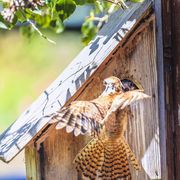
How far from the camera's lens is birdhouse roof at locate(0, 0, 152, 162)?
5.21 ft

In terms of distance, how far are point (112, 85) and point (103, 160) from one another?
17 cm

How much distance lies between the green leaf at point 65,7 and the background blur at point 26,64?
138 inches

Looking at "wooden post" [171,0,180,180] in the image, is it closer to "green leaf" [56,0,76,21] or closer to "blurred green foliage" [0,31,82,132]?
"green leaf" [56,0,76,21]

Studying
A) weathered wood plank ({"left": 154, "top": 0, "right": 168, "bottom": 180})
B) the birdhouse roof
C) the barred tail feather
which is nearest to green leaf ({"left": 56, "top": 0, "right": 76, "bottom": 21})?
the birdhouse roof

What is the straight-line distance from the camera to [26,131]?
161cm

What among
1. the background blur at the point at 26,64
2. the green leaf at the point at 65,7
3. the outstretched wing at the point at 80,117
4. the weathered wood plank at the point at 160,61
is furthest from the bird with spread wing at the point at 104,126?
the background blur at the point at 26,64

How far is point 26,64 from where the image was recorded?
18.3 feet

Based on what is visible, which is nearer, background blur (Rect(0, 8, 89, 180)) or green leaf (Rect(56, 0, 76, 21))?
green leaf (Rect(56, 0, 76, 21))

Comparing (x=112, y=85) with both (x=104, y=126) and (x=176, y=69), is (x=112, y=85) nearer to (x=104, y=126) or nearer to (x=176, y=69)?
(x=104, y=126)

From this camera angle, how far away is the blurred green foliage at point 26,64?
5359 millimetres

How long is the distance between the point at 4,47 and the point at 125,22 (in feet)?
12.8

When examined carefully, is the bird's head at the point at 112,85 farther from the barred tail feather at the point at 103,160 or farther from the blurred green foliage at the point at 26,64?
the blurred green foliage at the point at 26,64

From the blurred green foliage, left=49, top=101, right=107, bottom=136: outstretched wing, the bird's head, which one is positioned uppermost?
the bird's head

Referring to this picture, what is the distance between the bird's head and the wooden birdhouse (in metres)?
0.05
